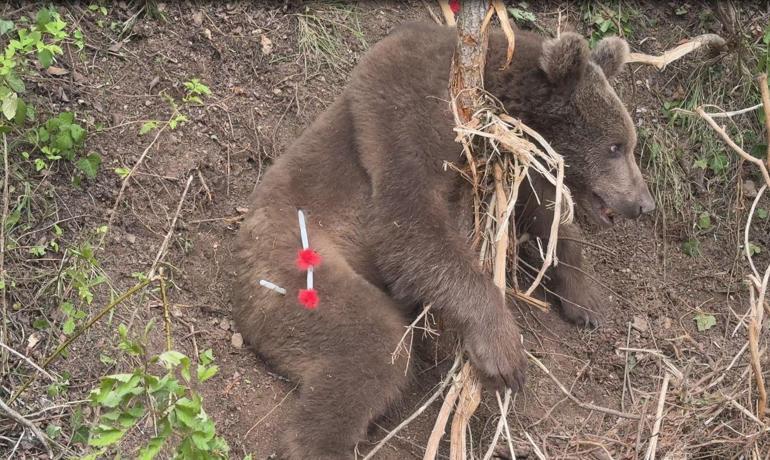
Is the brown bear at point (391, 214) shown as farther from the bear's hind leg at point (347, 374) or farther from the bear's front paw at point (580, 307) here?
the bear's front paw at point (580, 307)

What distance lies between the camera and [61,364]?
508cm

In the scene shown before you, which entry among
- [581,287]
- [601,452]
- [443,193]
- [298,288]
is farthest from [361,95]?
[601,452]

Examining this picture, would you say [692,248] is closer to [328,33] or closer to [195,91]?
[328,33]

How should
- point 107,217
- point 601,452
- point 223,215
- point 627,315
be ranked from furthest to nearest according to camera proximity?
point 627,315 → point 223,215 → point 107,217 → point 601,452

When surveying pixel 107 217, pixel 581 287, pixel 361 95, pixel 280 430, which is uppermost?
pixel 361 95

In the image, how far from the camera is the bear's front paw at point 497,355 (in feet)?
17.8

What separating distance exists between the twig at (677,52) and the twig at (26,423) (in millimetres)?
4439

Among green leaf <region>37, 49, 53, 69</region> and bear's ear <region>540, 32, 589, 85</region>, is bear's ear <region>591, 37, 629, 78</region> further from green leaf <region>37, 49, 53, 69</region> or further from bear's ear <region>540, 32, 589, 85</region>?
green leaf <region>37, 49, 53, 69</region>

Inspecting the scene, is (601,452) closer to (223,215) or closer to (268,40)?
(223,215)

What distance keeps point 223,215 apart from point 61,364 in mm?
1755

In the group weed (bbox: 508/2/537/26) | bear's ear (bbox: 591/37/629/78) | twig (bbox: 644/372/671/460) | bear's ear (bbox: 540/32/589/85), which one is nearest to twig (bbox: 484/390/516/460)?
twig (bbox: 644/372/671/460)

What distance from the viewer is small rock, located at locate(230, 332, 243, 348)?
586 centimetres

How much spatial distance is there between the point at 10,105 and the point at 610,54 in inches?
152

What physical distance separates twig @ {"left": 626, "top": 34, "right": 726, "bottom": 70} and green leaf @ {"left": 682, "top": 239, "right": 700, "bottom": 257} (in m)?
1.44
